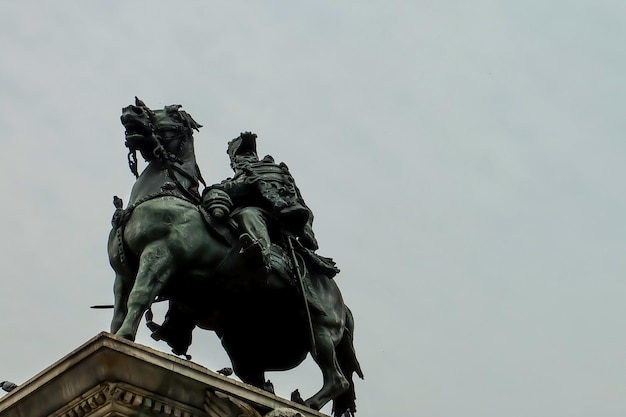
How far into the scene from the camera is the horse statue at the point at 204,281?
560 inches

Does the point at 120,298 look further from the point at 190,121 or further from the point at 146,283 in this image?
the point at 190,121

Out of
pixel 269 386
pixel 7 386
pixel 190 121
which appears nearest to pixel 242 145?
pixel 190 121

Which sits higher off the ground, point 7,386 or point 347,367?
point 347,367

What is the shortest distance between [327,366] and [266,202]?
1.92 metres

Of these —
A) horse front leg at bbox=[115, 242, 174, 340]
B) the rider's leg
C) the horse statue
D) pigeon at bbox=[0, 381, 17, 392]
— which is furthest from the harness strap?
pigeon at bbox=[0, 381, 17, 392]

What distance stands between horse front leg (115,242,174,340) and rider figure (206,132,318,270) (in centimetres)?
110

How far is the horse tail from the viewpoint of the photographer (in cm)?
1550

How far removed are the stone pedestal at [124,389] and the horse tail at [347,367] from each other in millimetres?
2563

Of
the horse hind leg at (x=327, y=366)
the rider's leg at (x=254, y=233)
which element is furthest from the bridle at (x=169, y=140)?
the horse hind leg at (x=327, y=366)

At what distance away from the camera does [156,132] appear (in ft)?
50.1

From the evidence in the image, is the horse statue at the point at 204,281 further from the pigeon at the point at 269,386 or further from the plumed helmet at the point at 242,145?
the plumed helmet at the point at 242,145

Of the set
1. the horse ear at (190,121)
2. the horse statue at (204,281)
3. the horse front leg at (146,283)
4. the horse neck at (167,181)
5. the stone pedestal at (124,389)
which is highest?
the horse ear at (190,121)

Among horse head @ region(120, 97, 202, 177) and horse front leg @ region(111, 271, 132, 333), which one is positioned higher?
horse head @ region(120, 97, 202, 177)

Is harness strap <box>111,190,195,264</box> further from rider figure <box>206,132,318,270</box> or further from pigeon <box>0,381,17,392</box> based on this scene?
pigeon <box>0,381,17,392</box>
